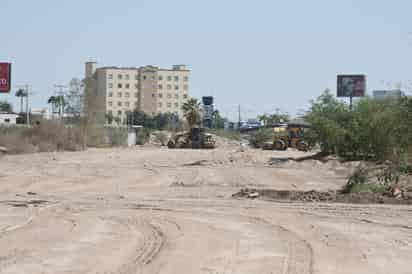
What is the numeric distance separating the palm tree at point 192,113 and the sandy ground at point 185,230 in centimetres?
7313

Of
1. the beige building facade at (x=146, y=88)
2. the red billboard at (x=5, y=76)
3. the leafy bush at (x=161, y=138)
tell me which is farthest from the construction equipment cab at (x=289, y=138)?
the beige building facade at (x=146, y=88)

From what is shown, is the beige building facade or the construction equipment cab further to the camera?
the beige building facade

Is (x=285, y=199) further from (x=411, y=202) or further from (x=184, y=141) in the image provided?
(x=184, y=141)

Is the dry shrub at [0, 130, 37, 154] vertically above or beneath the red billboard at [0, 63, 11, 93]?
beneath

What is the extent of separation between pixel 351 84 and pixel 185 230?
84654mm

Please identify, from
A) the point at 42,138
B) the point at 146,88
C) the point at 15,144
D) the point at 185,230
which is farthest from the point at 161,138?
the point at 185,230

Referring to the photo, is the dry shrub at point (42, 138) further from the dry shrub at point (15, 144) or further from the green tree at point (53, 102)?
the green tree at point (53, 102)

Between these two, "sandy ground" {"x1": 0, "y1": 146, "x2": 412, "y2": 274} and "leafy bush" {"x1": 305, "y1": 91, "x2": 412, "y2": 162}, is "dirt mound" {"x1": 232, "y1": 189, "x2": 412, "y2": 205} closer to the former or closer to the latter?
"sandy ground" {"x1": 0, "y1": 146, "x2": 412, "y2": 274}

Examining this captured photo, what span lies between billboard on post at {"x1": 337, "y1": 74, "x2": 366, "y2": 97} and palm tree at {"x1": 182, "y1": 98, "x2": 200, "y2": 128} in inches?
708

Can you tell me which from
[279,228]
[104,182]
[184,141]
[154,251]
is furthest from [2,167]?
[184,141]

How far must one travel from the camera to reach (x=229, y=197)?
3012 cm

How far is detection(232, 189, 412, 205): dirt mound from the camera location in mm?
28297

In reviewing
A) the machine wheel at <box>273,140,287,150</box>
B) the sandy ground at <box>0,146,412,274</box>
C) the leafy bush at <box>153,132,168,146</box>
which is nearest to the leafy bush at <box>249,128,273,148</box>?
the machine wheel at <box>273,140,287,150</box>

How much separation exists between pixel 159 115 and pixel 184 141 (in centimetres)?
8972
